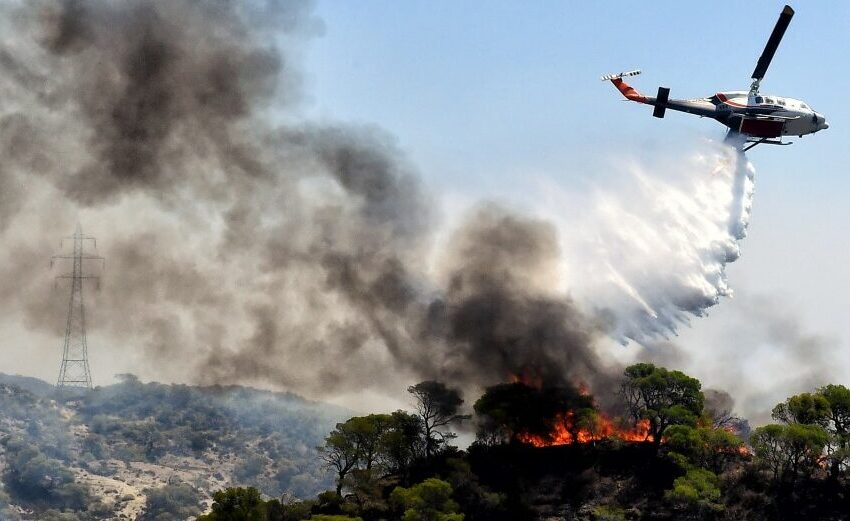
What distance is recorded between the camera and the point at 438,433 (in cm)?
13850

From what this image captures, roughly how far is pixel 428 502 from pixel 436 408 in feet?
71.7

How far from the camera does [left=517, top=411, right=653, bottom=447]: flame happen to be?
5349 inches

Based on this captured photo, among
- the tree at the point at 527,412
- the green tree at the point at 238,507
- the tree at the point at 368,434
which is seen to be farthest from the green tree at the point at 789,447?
the green tree at the point at 238,507

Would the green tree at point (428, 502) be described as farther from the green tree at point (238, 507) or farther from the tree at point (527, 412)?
the tree at point (527, 412)

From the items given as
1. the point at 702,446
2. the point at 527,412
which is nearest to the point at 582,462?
the point at 527,412

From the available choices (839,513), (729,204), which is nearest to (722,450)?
(839,513)

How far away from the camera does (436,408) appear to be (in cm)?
13988

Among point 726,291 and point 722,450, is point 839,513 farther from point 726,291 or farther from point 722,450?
point 726,291

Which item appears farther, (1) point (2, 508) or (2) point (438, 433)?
(1) point (2, 508)

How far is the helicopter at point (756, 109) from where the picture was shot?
13012cm

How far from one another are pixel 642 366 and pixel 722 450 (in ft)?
46.6

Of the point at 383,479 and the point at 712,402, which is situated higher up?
the point at 712,402

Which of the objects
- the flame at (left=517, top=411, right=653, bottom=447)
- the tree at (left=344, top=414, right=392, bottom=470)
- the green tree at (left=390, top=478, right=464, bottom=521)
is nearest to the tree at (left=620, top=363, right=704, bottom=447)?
the flame at (left=517, top=411, right=653, bottom=447)

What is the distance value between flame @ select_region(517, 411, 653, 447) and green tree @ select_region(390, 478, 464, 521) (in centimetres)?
1800
